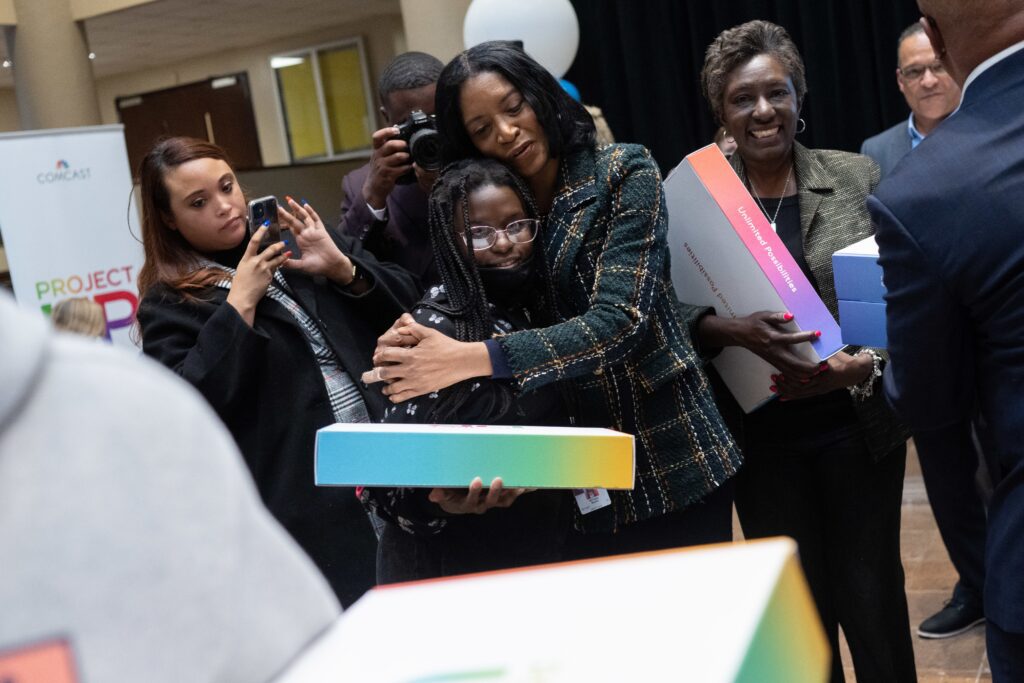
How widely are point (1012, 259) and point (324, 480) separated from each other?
0.81m

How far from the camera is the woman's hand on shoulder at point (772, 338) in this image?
73.5 inches

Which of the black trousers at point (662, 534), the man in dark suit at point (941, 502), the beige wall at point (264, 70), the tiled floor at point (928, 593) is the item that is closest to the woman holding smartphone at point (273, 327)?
the black trousers at point (662, 534)

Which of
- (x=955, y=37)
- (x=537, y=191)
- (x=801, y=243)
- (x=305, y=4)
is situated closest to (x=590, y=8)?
(x=801, y=243)

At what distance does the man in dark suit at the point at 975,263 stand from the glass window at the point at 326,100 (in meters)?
8.64

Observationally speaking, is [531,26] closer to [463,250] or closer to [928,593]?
[928,593]

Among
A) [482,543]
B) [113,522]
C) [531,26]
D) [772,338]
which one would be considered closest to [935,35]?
[772,338]

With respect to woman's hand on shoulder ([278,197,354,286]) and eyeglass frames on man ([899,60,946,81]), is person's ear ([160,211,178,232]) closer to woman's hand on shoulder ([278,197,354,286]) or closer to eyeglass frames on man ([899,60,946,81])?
woman's hand on shoulder ([278,197,354,286])

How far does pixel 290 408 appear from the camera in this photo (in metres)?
1.93

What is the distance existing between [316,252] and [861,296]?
923mm

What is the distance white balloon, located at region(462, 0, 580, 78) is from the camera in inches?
170

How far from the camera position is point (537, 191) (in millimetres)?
1709

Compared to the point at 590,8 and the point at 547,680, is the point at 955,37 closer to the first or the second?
the point at 547,680

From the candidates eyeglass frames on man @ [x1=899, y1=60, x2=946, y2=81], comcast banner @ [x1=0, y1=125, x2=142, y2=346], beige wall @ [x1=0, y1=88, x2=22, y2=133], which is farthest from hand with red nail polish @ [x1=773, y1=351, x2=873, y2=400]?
beige wall @ [x1=0, y1=88, x2=22, y2=133]

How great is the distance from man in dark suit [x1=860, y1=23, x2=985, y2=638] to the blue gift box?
1.03 m
